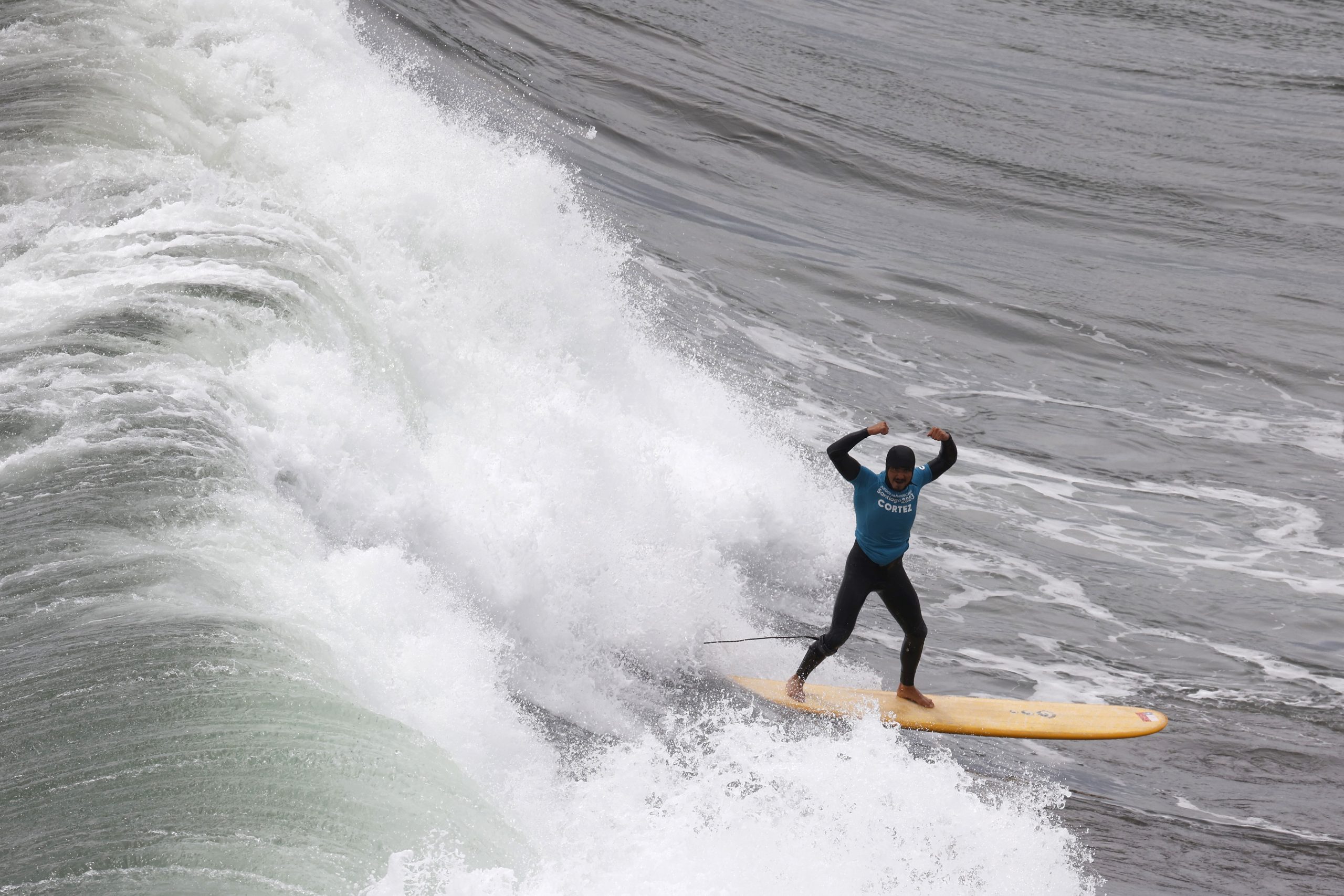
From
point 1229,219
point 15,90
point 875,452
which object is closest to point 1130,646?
point 875,452

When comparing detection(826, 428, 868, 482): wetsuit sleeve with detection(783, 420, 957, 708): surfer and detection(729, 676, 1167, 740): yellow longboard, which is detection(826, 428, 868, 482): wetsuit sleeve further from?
detection(729, 676, 1167, 740): yellow longboard

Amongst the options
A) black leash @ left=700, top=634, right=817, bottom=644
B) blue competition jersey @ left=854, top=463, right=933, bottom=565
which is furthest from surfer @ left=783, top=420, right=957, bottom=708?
black leash @ left=700, top=634, right=817, bottom=644

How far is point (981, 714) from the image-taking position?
6.36 metres

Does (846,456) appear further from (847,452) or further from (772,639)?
(772,639)

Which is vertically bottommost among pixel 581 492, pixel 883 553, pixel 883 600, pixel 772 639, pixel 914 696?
pixel 914 696

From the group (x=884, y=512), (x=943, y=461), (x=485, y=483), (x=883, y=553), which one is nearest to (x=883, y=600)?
(x=883, y=553)

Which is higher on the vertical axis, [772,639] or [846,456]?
[846,456]

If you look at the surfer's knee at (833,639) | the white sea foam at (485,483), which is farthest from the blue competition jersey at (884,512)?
the white sea foam at (485,483)

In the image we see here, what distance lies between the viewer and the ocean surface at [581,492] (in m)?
4.12

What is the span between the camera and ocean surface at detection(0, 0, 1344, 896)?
4.12m

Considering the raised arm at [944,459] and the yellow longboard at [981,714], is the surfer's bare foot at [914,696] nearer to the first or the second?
the yellow longboard at [981,714]

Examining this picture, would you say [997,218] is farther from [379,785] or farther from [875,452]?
[379,785]

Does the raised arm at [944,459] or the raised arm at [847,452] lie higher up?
the raised arm at [944,459]

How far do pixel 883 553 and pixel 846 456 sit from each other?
0.56 meters
